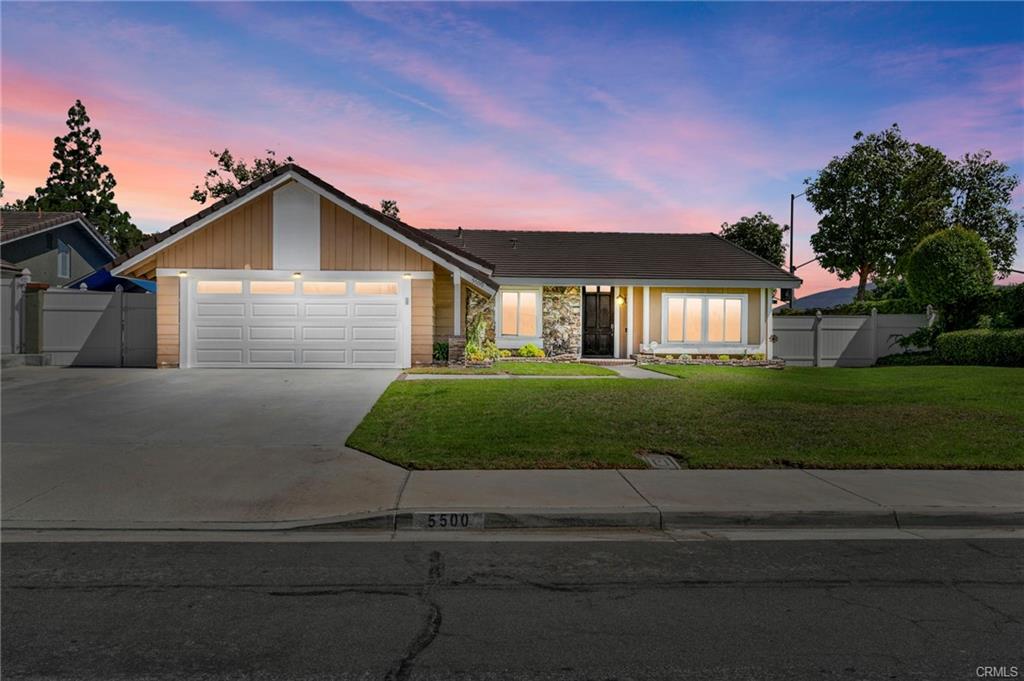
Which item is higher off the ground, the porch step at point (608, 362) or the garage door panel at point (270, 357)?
the garage door panel at point (270, 357)

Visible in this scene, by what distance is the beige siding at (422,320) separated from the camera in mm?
19875

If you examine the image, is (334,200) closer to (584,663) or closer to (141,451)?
(141,451)

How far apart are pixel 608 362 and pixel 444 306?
6.15 m

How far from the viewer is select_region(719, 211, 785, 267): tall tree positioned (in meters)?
39.8

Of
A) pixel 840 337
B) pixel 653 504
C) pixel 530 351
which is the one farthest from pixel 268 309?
pixel 840 337

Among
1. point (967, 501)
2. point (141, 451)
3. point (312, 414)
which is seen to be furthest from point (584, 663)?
point (312, 414)

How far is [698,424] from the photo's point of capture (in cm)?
1095

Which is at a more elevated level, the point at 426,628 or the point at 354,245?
the point at 354,245

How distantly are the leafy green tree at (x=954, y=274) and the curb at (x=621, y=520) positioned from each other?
20.0m

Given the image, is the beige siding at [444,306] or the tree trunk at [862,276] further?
the tree trunk at [862,276]

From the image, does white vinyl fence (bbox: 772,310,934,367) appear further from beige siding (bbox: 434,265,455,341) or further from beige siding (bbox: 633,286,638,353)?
beige siding (bbox: 434,265,455,341)

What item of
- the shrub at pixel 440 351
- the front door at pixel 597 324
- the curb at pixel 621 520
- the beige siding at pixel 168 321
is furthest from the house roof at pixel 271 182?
the curb at pixel 621 520

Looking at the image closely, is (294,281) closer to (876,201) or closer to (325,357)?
(325,357)

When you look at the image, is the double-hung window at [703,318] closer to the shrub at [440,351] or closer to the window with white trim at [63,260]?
the shrub at [440,351]
